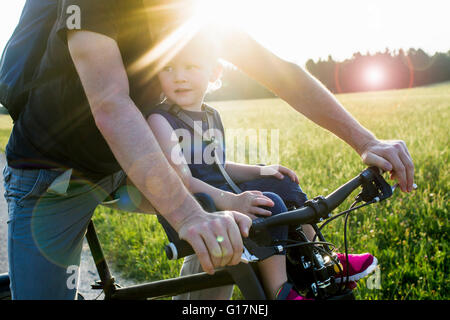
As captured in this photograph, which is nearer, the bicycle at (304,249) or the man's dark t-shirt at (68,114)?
the bicycle at (304,249)

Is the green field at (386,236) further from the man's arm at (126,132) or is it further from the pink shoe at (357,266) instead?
the man's arm at (126,132)

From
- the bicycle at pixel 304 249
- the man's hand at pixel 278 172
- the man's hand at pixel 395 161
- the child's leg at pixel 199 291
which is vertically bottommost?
the child's leg at pixel 199 291

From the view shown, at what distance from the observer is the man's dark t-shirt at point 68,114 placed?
5.10 ft

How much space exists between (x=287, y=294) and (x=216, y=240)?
14.9 inches

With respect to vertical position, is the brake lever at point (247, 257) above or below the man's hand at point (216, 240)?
below

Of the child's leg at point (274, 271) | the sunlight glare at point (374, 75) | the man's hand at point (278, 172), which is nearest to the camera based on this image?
the child's leg at point (274, 271)

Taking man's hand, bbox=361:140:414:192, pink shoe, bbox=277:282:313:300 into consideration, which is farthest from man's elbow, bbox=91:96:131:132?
man's hand, bbox=361:140:414:192

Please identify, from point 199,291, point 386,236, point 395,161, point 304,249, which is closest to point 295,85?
point 395,161

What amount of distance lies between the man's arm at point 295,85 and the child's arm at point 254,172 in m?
0.30

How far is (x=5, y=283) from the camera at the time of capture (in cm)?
220

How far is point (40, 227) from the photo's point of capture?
1819mm

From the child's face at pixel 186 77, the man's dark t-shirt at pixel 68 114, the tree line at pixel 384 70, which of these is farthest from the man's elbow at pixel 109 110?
the tree line at pixel 384 70

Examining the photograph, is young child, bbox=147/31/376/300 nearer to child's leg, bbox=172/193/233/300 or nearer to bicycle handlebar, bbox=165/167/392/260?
bicycle handlebar, bbox=165/167/392/260
